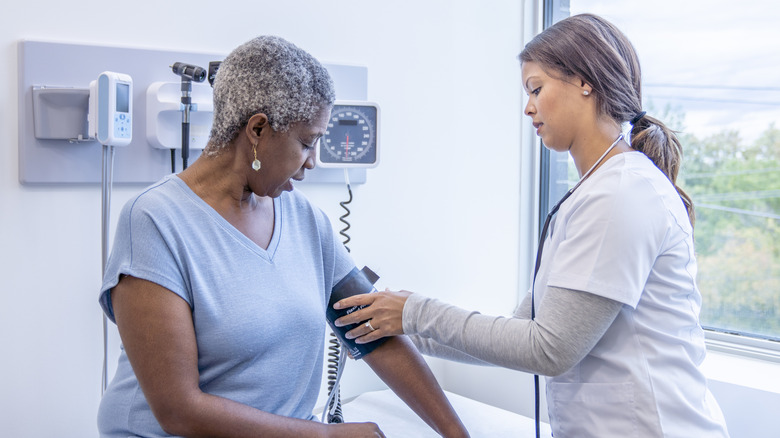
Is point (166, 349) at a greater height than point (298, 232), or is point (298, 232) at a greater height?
point (298, 232)

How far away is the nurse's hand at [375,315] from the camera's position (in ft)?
4.61

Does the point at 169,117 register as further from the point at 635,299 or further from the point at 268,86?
the point at 635,299

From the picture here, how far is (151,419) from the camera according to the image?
3.88 feet

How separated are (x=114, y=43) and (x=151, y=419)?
836 mm

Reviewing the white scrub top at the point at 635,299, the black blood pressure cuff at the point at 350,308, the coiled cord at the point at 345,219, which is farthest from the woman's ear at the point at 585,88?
the coiled cord at the point at 345,219

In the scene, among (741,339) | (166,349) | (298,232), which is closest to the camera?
(166,349)

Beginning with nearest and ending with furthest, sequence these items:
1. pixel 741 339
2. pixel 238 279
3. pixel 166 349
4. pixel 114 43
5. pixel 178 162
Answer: pixel 166 349
pixel 238 279
pixel 114 43
pixel 178 162
pixel 741 339

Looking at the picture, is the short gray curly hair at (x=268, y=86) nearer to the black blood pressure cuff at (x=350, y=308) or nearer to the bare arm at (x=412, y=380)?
the black blood pressure cuff at (x=350, y=308)

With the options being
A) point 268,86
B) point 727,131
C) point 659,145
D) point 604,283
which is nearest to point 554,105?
point 659,145

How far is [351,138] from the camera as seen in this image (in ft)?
5.90

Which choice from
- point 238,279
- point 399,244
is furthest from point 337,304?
point 399,244

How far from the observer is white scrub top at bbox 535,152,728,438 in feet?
3.68

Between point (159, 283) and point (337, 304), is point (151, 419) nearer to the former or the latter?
point (159, 283)

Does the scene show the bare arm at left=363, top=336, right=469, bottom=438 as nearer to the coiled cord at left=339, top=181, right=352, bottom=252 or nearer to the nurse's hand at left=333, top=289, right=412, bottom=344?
the nurse's hand at left=333, top=289, right=412, bottom=344
